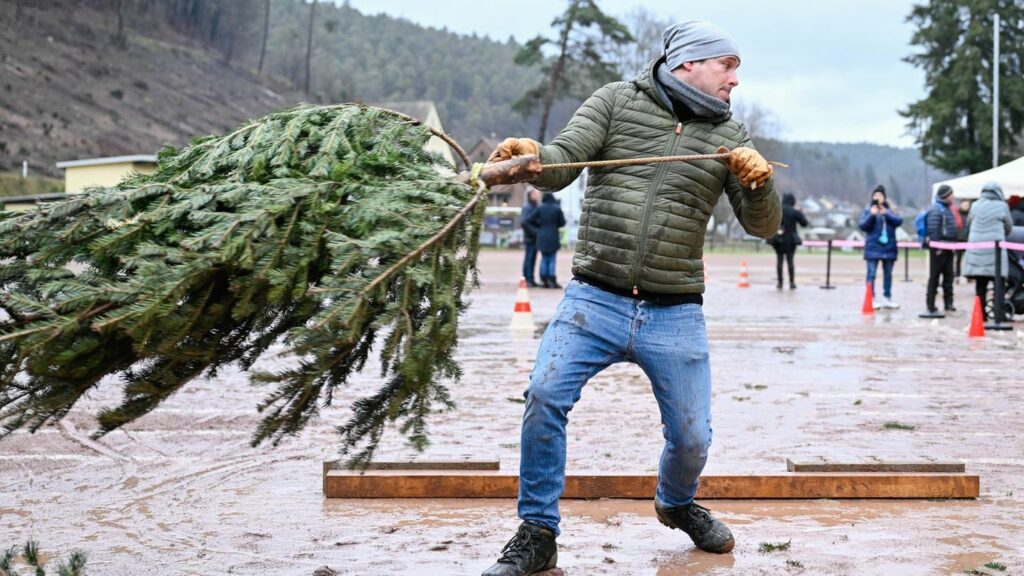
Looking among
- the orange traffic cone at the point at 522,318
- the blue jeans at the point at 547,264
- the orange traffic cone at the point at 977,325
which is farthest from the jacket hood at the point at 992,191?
the blue jeans at the point at 547,264

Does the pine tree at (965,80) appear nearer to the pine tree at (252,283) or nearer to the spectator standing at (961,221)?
the spectator standing at (961,221)

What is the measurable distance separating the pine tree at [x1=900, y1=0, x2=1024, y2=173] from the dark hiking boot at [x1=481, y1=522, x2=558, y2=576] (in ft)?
168

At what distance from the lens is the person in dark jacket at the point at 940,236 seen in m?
18.1

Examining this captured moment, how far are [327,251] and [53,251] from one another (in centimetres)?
86

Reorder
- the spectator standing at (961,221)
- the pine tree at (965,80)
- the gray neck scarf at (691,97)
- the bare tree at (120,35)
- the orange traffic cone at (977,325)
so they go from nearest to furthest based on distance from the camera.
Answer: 1. the gray neck scarf at (691,97)
2. the orange traffic cone at (977,325)
3. the spectator standing at (961,221)
4. the pine tree at (965,80)
5. the bare tree at (120,35)

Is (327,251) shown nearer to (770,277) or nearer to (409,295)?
(409,295)

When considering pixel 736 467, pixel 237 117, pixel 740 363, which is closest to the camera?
pixel 736 467

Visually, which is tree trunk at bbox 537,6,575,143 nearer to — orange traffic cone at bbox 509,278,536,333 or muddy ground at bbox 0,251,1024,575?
orange traffic cone at bbox 509,278,536,333

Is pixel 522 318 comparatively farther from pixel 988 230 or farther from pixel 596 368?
pixel 596 368

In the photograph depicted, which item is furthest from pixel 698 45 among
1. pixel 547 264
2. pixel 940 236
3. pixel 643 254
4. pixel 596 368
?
pixel 547 264

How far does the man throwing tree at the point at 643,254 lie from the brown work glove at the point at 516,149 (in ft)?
0.31

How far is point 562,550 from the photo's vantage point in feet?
17.1

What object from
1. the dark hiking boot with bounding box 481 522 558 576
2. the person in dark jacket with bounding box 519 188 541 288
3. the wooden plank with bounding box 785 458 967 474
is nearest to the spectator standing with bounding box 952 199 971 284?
the person in dark jacket with bounding box 519 188 541 288

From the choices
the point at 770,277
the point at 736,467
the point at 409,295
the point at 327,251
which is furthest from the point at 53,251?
the point at 770,277
